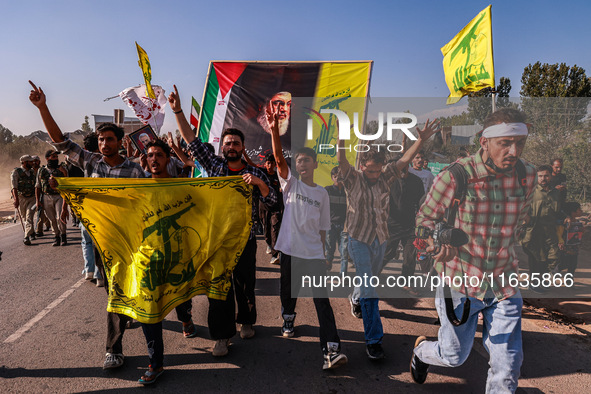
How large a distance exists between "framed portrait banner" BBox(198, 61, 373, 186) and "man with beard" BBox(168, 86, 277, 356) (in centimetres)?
288

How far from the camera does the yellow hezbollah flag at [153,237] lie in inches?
113

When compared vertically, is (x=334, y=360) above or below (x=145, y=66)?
below

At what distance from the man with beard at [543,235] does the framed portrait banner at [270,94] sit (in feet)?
10.9

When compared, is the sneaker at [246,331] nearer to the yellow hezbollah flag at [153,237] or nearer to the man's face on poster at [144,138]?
the yellow hezbollah flag at [153,237]

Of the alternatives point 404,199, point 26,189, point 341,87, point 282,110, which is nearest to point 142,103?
point 26,189

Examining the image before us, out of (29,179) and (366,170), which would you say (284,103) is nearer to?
(366,170)

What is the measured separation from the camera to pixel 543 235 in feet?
12.7

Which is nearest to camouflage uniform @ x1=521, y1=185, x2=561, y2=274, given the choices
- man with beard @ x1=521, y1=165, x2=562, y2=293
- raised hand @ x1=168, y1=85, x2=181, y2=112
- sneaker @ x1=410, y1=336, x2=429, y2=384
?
man with beard @ x1=521, y1=165, x2=562, y2=293

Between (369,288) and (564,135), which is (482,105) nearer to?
(564,135)

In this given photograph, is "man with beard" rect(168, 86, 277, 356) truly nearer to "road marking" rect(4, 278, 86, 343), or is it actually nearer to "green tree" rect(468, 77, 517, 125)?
"green tree" rect(468, 77, 517, 125)

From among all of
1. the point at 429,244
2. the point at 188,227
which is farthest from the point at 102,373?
the point at 429,244

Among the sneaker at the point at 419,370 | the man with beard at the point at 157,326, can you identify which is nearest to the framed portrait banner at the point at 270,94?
the man with beard at the point at 157,326

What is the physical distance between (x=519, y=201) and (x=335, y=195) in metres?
2.33

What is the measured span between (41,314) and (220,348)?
2.54m
